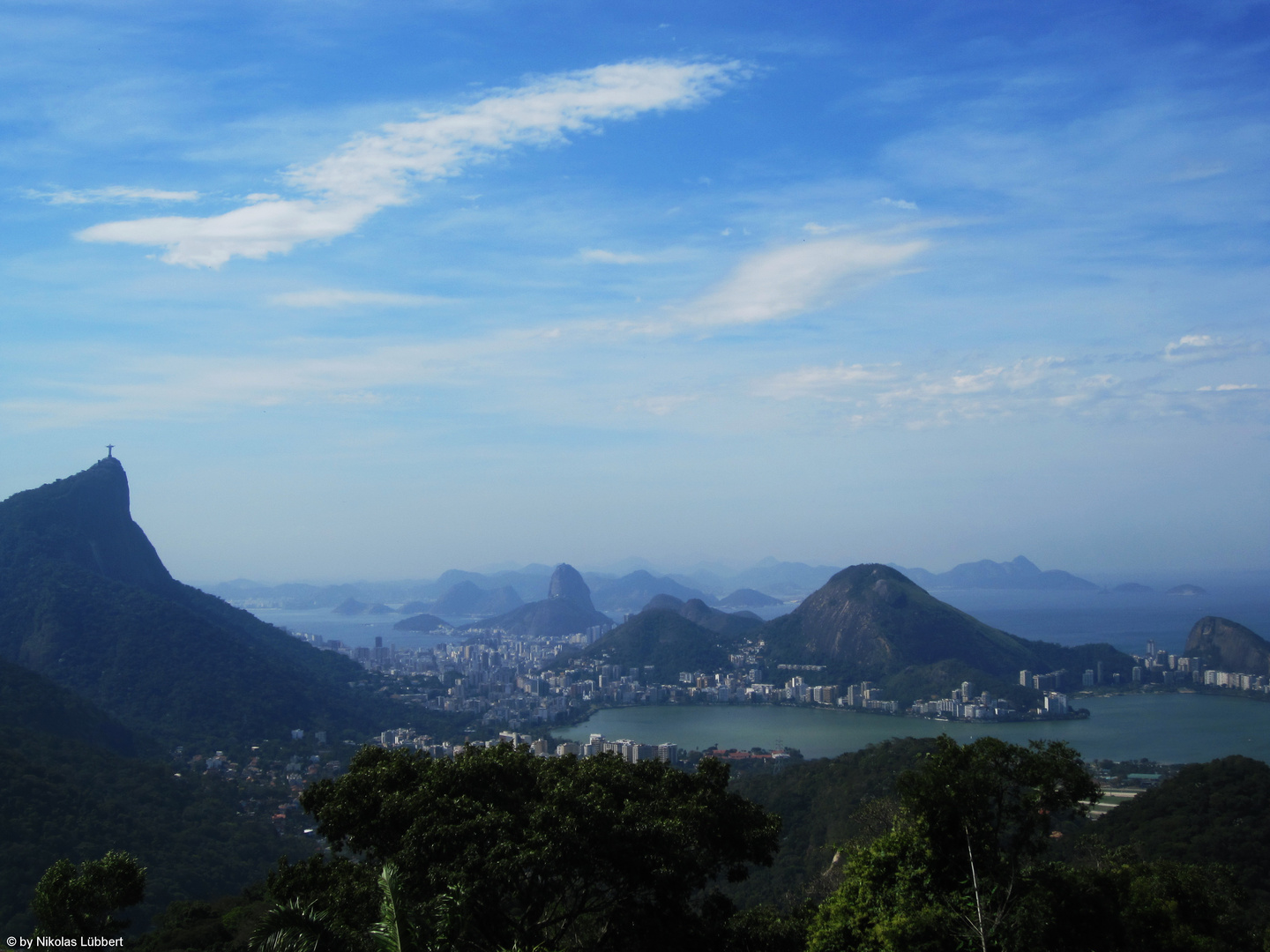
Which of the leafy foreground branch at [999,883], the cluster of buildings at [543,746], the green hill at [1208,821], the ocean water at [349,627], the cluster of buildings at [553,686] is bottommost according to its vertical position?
the ocean water at [349,627]

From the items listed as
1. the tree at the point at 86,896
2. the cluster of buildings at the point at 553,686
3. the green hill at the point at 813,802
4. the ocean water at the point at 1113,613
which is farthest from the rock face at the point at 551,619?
the tree at the point at 86,896

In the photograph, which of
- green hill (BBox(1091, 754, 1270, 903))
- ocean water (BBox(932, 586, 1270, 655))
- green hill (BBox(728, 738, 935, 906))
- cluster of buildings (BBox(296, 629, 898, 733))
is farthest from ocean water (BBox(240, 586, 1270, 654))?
Answer: green hill (BBox(1091, 754, 1270, 903))

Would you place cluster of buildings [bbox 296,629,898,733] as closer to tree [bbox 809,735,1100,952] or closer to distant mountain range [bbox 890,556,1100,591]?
tree [bbox 809,735,1100,952]

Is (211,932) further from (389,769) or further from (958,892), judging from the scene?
(958,892)

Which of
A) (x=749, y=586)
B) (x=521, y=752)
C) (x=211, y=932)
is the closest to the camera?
(x=521, y=752)

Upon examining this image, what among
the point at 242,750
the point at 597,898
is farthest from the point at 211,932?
the point at 242,750

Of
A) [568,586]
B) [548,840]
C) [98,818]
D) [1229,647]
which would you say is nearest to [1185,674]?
[1229,647]

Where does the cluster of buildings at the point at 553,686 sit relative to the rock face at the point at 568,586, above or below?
below

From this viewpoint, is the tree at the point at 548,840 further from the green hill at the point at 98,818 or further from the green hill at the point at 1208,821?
the green hill at the point at 98,818
